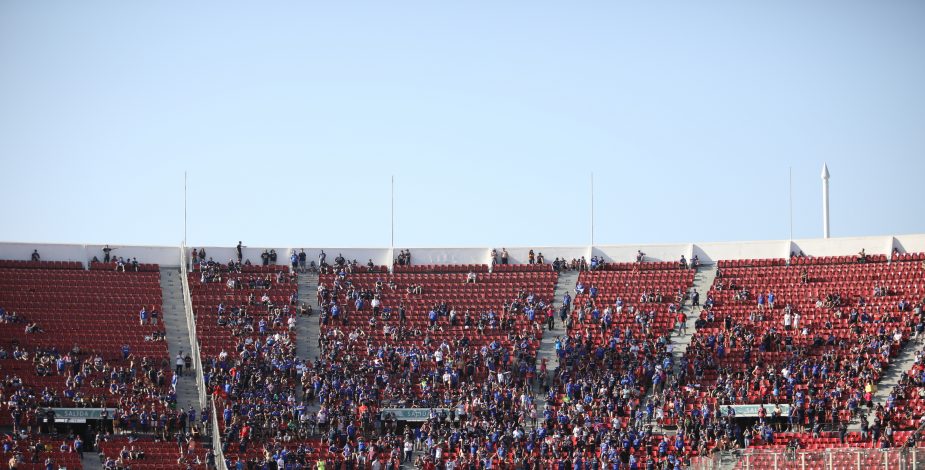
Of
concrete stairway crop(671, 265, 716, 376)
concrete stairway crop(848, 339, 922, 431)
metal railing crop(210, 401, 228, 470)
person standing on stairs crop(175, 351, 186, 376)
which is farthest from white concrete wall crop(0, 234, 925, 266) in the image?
metal railing crop(210, 401, 228, 470)

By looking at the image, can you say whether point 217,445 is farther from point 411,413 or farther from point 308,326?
point 308,326

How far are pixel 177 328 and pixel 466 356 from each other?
13401 mm

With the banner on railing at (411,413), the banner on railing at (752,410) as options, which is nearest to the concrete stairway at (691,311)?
the banner on railing at (752,410)

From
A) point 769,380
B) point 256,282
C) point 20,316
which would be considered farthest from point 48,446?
point 769,380

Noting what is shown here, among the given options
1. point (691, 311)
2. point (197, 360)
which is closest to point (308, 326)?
point (197, 360)

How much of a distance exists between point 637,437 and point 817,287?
597 inches

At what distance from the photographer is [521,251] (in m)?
71.2

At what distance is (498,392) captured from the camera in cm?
5728

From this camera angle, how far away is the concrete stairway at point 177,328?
194 ft

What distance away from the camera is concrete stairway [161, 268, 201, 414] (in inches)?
2324

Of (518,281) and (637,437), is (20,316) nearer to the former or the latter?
(518,281)

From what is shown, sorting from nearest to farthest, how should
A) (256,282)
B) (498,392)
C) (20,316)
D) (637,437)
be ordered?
(637,437) < (498,392) < (20,316) < (256,282)

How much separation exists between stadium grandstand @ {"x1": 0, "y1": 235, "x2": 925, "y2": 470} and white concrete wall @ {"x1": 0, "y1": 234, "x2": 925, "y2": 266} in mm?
108

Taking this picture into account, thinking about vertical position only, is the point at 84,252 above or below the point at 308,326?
above
